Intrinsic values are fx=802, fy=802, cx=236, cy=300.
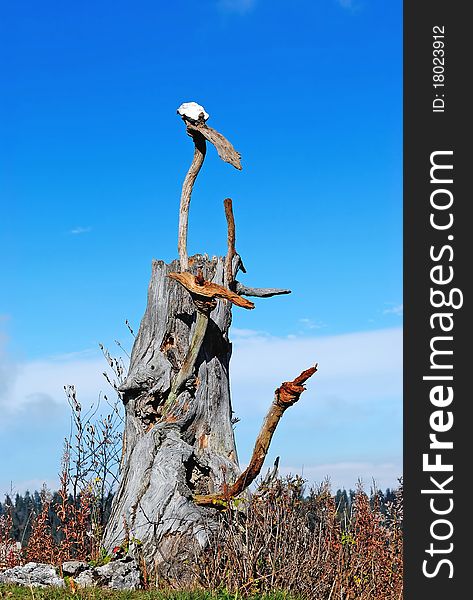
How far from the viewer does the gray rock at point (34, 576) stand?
7031 millimetres

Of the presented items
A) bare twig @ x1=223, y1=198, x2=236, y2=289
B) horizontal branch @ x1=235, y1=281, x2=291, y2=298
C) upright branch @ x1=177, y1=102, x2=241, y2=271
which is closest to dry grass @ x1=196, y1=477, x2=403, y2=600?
horizontal branch @ x1=235, y1=281, x2=291, y2=298

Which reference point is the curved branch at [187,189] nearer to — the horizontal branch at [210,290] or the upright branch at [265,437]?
the horizontal branch at [210,290]

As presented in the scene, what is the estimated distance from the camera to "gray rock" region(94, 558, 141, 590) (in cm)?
709

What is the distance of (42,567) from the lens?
7398 millimetres

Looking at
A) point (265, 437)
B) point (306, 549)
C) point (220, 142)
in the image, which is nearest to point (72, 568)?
point (306, 549)

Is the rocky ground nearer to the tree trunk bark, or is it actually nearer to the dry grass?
the tree trunk bark

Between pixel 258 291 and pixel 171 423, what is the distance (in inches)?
73.2

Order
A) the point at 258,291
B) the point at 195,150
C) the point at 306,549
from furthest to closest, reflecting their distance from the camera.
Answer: the point at 258,291
the point at 195,150
the point at 306,549

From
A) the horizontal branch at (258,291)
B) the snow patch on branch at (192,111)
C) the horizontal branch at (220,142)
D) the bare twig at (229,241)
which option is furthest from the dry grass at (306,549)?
the snow patch on branch at (192,111)

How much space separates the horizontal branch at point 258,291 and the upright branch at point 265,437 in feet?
5.26

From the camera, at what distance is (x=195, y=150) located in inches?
362

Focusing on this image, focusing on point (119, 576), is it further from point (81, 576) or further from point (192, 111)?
point (192, 111)

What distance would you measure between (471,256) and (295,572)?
2997 millimetres

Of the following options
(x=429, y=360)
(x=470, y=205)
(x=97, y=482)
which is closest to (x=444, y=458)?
(x=429, y=360)
